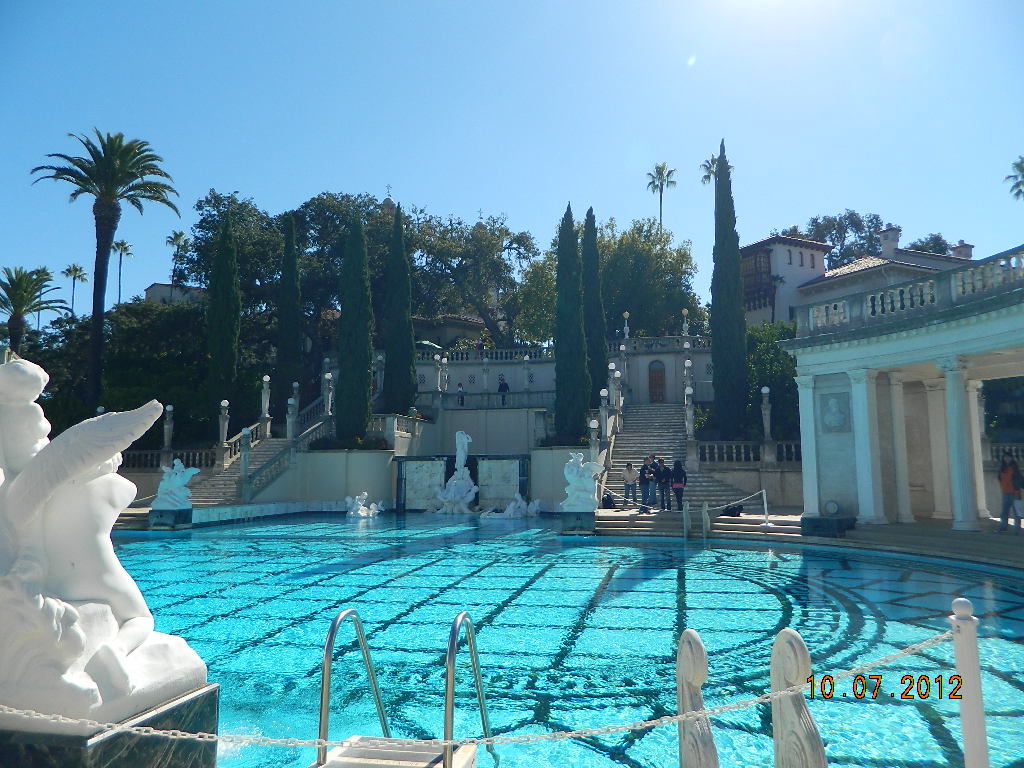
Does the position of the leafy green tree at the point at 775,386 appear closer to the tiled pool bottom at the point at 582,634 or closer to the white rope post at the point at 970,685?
the tiled pool bottom at the point at 582,634

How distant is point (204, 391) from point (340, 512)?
34.0 ft

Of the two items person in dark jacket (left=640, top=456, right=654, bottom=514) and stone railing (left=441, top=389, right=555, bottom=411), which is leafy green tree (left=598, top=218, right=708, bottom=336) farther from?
person in dark jacket (left=640, top=456, right=654, bottom=514)

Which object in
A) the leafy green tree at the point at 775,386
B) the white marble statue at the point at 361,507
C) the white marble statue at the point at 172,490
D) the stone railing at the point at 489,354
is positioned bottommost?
the white marble statue at the point at 361,507

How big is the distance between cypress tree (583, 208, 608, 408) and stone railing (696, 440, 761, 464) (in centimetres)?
1070

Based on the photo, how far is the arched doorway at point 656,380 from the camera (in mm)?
42094

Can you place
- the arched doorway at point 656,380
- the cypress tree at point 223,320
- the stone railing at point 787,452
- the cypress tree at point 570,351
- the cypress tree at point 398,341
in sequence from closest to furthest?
the stone railing at point 787,452
the cypress tree at point 570,351
the cypress tree at point 223,320
the cypress tree at point 398,341
the arched doorway at point 656,380

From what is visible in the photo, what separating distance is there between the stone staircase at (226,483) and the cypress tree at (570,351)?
41.1ft

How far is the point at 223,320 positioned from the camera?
36.2 meters

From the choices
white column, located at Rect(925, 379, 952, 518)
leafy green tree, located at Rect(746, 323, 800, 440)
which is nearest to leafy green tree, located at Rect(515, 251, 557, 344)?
leafy green tree, located at Rect(746, 323, 800, 440)

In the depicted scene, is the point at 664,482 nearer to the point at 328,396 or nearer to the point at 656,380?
the point at 328,396

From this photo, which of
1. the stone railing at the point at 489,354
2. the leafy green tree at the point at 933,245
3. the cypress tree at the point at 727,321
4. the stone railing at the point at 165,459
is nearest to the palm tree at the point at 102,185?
the stone railing at the point at 165,459

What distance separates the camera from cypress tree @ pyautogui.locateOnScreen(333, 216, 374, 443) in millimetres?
33406

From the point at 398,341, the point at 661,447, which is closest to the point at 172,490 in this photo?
the point at 398,341

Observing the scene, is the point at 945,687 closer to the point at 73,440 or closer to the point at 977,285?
the point at 73,440
